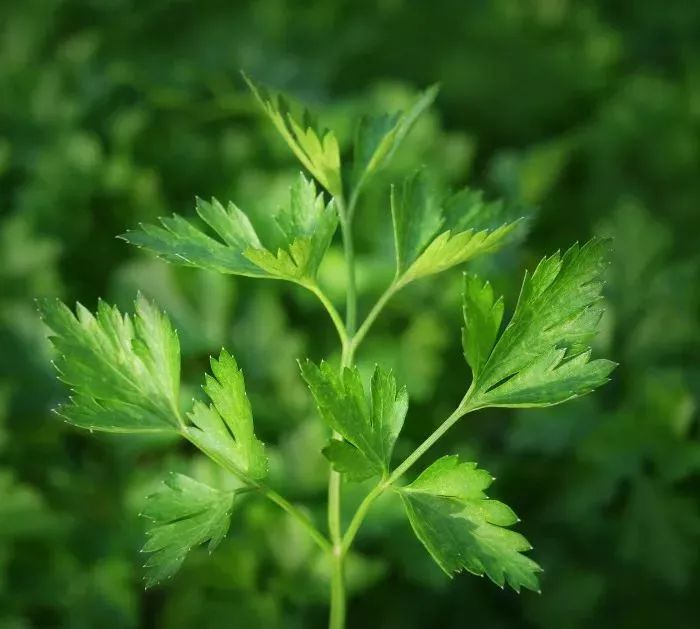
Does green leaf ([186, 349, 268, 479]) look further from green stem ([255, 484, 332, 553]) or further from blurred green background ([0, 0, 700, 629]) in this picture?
blurred green background ([0, 0, 700, 629])

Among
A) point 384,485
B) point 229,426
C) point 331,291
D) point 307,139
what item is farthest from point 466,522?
point 331,291

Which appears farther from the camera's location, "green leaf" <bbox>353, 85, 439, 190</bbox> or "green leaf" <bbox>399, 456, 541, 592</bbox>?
"green leaf" <bbox>353, 85, 439, 190</bbox>

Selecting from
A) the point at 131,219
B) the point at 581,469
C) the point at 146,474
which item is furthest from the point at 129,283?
the point at 581,469

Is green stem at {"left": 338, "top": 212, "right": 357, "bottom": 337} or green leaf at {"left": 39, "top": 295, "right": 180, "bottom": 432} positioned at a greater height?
green leaf at {"left": 39, "top": 295, "right": 180, "bottom": 432}

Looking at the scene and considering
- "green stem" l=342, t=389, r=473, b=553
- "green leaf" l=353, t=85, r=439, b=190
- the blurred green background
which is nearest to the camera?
"green stem" l=342, t=389, r=473, b=553

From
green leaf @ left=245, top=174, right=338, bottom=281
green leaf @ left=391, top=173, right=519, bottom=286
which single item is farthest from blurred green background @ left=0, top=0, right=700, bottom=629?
green leaf @ left=245, top=174, right=338, bottom=281

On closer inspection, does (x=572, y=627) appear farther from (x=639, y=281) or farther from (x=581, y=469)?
(x=639, y=281)

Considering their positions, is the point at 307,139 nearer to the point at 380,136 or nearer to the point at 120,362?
the point at 380,136
